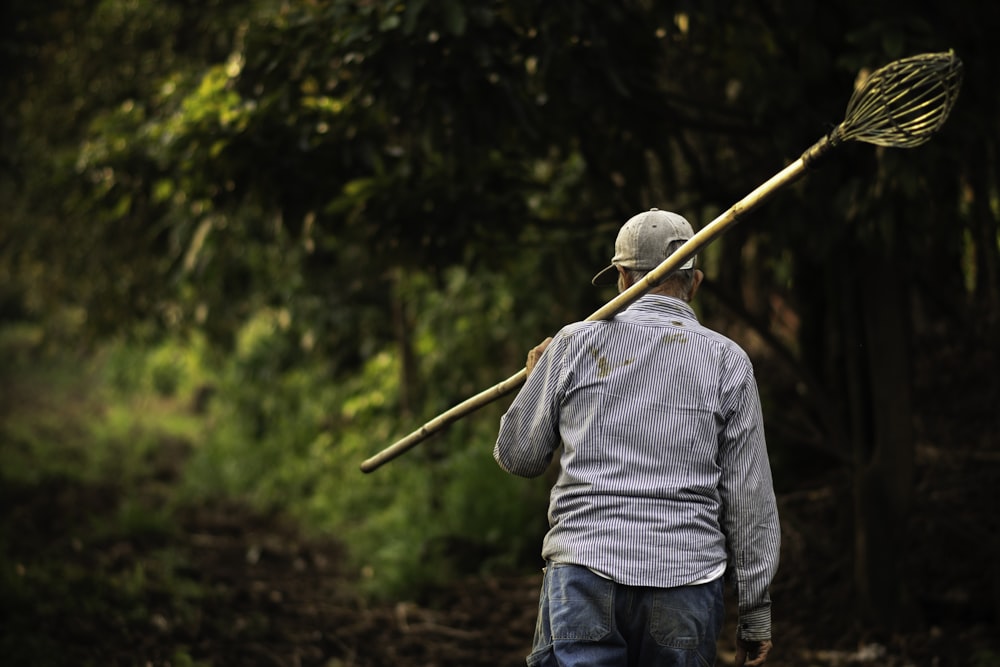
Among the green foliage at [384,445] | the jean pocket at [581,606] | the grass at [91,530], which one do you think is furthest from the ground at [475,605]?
the jean pocket at [581,606]

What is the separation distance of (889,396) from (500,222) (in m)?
1.97

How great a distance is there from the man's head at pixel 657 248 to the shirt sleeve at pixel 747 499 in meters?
0.30

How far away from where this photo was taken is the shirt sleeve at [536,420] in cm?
279

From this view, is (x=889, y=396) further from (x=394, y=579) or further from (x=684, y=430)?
(x=394, y=579)

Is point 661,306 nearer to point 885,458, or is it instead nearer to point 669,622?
point 669,622

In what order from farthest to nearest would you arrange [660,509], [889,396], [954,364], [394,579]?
[394,579], [954,364], [889,396], [660,509]

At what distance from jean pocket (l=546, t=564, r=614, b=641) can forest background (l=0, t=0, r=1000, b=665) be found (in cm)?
209

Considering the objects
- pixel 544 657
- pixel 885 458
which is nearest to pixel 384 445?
pixel 885 458

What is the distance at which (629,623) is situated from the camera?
2.62 metres

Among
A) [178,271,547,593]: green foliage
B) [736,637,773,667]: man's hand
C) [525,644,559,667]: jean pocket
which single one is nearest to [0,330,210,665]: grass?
[178,271,547,593]: green foliage

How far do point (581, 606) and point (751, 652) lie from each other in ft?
1.72

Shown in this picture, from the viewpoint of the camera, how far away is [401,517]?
25.2 ft

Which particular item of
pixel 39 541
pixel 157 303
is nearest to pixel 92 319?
pixel 157 303

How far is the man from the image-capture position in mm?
2605
